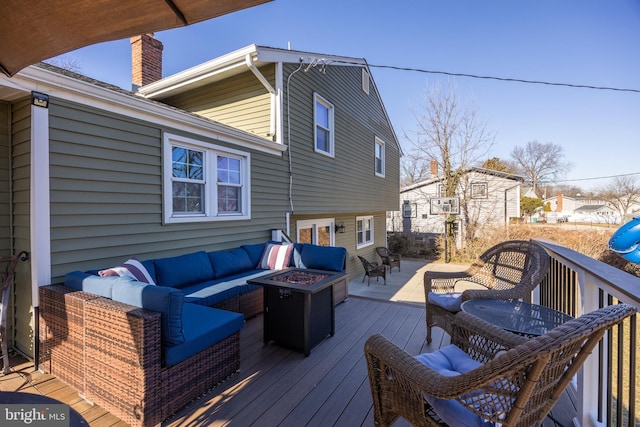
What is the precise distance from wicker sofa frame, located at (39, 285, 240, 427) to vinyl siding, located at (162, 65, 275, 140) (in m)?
4.49

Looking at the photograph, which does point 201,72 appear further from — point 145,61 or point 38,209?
point 38,209

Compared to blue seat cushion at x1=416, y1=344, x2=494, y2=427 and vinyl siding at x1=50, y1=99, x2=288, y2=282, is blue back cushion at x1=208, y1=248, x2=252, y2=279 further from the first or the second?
blue seat cushion at x1=416, y1=344, x2=494, y2=427

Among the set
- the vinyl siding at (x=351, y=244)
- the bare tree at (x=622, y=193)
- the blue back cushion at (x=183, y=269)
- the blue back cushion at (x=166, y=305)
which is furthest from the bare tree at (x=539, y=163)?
the blue back cushion at (x=166, y=305)

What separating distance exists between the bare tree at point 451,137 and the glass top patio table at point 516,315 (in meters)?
13.3

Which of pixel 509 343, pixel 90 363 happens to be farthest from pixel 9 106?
pixel 509 343

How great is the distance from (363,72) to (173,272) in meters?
8.97

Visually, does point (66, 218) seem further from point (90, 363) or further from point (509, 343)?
point (509, 343)

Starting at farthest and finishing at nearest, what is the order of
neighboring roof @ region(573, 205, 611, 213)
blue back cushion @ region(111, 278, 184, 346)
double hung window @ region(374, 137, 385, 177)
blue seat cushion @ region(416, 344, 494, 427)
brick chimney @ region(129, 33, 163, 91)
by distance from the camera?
neighboring roof @ region(573, 205, 611, 213)
double hung window @ region(374, 137, 385, 177)
brick chimney @ region(129, 33, 163, 91)
blue back cushion @ region(111, 278, 184, 346)
blue seat cushion @ region(416, 344, 494, 427)

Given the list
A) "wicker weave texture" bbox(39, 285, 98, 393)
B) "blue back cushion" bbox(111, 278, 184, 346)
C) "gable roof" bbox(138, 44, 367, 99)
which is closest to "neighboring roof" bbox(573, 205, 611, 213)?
"gable roof" bbox(138, 44, 367, 99)

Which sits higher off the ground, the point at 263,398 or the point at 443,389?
the point at 443,389

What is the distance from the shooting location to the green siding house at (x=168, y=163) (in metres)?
2.73

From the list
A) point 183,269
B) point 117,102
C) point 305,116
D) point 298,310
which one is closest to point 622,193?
point 305,116

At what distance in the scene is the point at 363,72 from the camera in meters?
9.64

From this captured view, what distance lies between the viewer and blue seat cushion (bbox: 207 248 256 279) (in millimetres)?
4250
